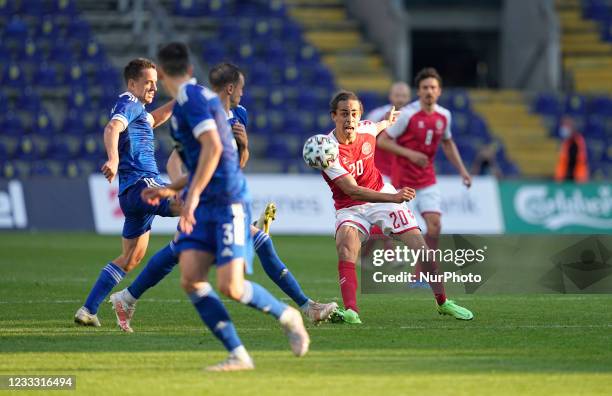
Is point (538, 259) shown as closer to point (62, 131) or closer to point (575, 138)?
point (575, 138)

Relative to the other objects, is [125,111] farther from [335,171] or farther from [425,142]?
[425,142]

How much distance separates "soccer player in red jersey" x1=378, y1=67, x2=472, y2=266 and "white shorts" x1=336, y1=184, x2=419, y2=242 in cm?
270

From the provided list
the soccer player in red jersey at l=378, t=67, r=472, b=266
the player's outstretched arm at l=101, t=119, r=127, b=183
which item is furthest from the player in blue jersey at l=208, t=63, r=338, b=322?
the soccer player in red jersey at l=378, t=67, r=472, b=266

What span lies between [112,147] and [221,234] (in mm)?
2384

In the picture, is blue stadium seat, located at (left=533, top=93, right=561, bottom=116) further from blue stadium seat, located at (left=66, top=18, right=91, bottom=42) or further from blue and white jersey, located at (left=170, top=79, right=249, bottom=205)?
blue and white jersey, located at (left=170, top=79, right=249, bottom=205)

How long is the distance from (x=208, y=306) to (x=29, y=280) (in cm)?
685

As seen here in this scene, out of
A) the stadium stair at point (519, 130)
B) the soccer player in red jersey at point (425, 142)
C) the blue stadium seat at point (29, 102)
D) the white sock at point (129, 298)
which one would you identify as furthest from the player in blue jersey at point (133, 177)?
the stadium stair at point (519, 130)

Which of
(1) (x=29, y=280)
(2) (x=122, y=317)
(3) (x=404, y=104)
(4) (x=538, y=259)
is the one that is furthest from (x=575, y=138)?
(2) (x=122, y=317)

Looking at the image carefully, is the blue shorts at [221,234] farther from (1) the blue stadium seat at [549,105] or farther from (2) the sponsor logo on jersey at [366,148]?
(1) the blue stadium seat at [549,105]

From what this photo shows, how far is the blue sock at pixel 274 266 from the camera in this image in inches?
392

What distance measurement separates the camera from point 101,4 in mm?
30078

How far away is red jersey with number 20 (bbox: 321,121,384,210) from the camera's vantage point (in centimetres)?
1034

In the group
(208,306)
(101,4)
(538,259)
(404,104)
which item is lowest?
(538,259)

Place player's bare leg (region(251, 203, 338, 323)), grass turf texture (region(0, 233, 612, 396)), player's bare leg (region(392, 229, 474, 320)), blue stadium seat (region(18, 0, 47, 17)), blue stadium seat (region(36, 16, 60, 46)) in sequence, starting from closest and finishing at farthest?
grass turf texture (region(0, 233, 612, 396)), player's bare leg (region(251, 203, 338, 323)), player's bare leg (region(392, 229, 474, 320)), blue stadium seat (region(36, 16, 60, 46)), blue stadium seat (region(18, 0, 47, 17))
